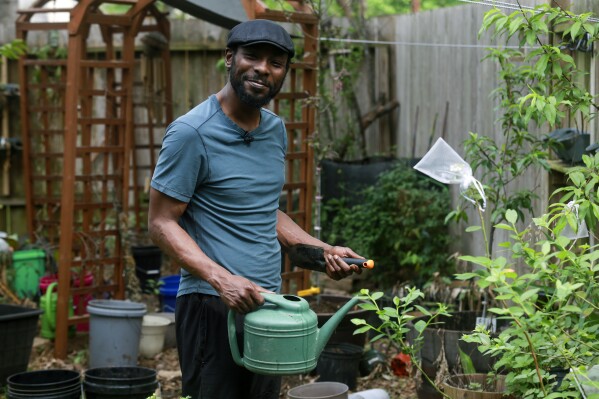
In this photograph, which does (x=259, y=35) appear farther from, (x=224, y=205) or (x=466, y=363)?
(x=466, y=363)

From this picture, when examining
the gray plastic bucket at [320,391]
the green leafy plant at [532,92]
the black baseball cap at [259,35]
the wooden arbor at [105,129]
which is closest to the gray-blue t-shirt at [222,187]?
the black baseball cap at [259,35]

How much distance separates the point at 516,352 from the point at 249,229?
3.33ft

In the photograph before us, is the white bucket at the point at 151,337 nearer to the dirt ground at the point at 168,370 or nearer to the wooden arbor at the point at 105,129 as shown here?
the dirt ground at the point at 168,370

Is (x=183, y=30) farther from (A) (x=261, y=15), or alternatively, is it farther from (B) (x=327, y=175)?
(A) (x=261, y=15)

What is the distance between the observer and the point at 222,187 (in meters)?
2.99

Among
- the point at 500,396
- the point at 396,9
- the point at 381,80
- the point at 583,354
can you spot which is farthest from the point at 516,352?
the point at 396,9

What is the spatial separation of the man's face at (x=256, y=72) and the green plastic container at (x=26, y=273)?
491cm

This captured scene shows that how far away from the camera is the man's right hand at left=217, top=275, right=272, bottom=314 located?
277 centimetres

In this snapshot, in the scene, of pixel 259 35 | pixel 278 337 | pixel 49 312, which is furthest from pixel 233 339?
pixel 49 312

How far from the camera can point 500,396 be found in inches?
152

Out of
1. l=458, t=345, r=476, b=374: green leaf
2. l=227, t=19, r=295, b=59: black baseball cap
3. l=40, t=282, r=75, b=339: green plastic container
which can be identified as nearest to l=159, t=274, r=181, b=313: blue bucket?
l=40, t=282, r=75, b=339: green plastic container

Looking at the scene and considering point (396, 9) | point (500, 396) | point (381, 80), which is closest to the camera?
point (500, 396)

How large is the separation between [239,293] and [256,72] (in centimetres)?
71

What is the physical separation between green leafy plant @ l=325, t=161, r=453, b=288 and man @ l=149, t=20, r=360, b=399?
3.81 meters
